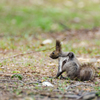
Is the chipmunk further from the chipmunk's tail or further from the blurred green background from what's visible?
the blurred green background

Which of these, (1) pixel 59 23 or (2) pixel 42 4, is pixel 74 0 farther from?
(1) pixel 59 23

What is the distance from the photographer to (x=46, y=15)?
12.9 metres

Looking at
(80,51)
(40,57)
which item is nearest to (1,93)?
(40,57)

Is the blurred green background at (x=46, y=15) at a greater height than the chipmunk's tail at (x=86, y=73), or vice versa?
the blurred green background at (x=46, y=15)

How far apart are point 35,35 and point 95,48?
121 inches

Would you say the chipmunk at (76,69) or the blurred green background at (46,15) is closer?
the chipmunk at (76,69)

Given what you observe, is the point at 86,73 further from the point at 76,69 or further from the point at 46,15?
the point at 46,15

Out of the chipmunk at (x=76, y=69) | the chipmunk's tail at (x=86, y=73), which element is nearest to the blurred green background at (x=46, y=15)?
the chipmunk at (x=76, y=69)

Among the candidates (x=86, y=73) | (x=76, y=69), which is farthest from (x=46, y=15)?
(x=86, y=73)

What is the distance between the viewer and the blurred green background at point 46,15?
11.6 m

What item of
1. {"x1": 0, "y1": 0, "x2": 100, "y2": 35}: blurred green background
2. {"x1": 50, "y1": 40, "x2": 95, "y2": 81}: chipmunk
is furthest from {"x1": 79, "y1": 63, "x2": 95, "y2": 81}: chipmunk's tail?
{"x1": 0, "y1": 0, "x2": 100, "y2": 35}: blurred green background

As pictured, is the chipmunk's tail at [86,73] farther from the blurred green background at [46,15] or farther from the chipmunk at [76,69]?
the blurred green background at [46,15]

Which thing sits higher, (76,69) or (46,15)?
(46,15)

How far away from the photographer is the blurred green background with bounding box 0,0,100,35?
38.0 feet
